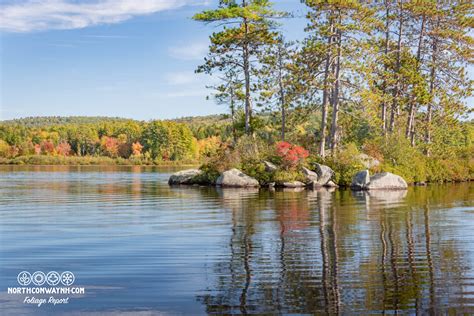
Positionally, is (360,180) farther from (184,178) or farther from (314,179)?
(184,178)

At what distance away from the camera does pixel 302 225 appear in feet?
43.3

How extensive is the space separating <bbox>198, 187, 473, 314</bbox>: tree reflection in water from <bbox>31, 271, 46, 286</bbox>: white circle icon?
2491 mm

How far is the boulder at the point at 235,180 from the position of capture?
3109cm

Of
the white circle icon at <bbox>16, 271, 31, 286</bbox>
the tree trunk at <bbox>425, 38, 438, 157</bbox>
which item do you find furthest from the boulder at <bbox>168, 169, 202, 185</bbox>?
the white circle icon at <bbox>16, 271, 31, 286</bbox>

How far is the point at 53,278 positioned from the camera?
7.80m

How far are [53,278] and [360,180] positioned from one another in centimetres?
2395

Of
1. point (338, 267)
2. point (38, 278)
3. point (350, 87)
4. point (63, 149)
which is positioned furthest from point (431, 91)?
point (63, 149)

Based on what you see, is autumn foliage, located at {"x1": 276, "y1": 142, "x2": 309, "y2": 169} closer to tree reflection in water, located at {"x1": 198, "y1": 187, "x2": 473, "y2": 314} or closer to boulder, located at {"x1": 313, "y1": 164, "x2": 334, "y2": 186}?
boulder, located at {"x1": 313, "y1": 164, "x2": 334, "y2": 186}

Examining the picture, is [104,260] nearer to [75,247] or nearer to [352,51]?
[75,247]

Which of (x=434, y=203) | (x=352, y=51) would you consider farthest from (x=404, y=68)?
(x=434, y=203)

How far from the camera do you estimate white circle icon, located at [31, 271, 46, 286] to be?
7.60 metres

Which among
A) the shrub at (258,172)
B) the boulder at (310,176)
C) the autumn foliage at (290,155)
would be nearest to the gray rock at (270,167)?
the shrub at (258,172)

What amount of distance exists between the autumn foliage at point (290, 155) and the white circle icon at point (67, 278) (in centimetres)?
2425

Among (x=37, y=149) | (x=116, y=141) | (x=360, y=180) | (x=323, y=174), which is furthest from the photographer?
(x=116, y=141)
